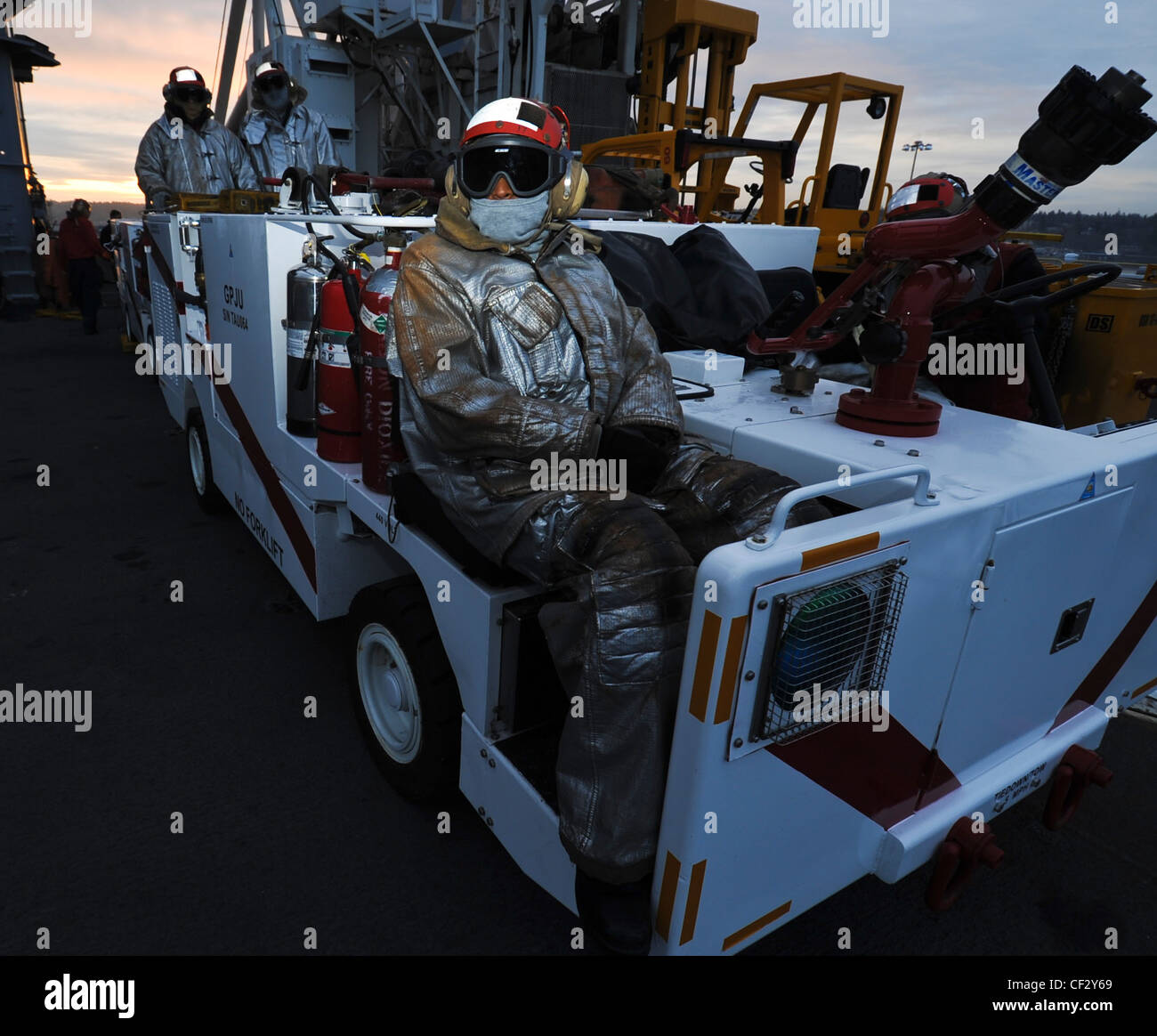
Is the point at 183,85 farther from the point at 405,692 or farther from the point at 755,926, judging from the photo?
the point at 755,926

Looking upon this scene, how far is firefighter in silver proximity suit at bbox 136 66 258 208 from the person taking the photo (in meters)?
5.89

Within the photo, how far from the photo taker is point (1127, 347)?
10.4ft

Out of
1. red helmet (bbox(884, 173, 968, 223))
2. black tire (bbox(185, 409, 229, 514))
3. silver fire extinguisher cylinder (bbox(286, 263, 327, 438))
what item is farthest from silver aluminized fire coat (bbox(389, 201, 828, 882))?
black tire (bbox(185, 409, 229, 514))

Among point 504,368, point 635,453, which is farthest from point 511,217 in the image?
point 635,453

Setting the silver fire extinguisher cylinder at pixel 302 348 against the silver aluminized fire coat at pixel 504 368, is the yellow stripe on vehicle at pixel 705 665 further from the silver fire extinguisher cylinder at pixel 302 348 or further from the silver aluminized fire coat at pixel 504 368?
the silver fire extinguisher cylinder at pixel 302 348

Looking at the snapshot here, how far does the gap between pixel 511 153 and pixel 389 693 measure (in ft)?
5.43

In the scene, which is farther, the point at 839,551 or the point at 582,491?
the point at 582,491

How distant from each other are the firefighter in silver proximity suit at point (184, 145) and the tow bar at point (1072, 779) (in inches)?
241

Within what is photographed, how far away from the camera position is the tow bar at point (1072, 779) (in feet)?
6.67

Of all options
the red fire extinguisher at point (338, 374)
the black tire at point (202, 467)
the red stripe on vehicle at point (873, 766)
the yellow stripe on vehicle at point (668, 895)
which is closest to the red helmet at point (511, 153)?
the red fire extinguisher at point (338, 374)

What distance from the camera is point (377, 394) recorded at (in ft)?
7.92

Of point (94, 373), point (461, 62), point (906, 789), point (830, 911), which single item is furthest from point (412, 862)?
point (461, 62)

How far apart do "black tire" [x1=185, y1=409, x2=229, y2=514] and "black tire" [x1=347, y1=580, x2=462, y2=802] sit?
2.42 m
